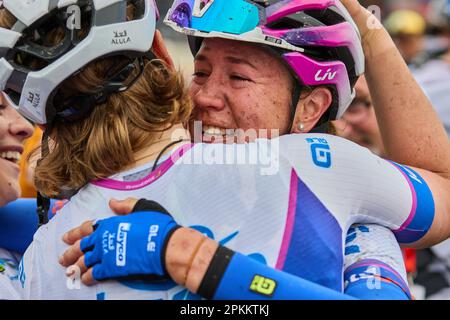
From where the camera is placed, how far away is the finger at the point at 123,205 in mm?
2826

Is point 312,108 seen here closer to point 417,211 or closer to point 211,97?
point 211,97

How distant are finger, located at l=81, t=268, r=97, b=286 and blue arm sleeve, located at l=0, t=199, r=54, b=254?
1.43 metres

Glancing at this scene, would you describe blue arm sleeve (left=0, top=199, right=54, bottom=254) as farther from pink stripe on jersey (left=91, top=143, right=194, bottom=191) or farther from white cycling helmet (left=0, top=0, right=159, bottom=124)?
pink stripe on jersey (left=91, top=143, right=194, bottom=191)

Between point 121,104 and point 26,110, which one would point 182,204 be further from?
point 26,110

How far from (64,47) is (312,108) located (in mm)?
1246

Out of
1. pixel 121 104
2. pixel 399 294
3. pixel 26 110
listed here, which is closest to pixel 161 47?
pixel 121 104

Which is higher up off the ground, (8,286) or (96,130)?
(96,130)

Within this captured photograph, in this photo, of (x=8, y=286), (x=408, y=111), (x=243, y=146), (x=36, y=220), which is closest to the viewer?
(x=243, y=146)

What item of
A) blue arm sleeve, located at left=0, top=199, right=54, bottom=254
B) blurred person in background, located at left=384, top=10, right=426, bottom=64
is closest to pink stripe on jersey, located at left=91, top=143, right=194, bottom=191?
blue arm sleeve, located at left=0, top=199, right=54, bottom=254

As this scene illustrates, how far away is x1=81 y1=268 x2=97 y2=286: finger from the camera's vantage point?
2.79 meters

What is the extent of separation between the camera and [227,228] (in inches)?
110

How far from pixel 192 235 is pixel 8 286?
3.72 feet

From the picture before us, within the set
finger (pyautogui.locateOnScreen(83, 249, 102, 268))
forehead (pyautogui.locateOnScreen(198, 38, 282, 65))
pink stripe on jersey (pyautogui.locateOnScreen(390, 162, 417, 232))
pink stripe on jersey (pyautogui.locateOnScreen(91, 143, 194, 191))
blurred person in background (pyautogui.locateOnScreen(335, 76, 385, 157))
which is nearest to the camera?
finger (pyautogui.locateOnScreen(83, 249, 102, 268))

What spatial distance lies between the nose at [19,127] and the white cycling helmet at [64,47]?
45.1 inches
